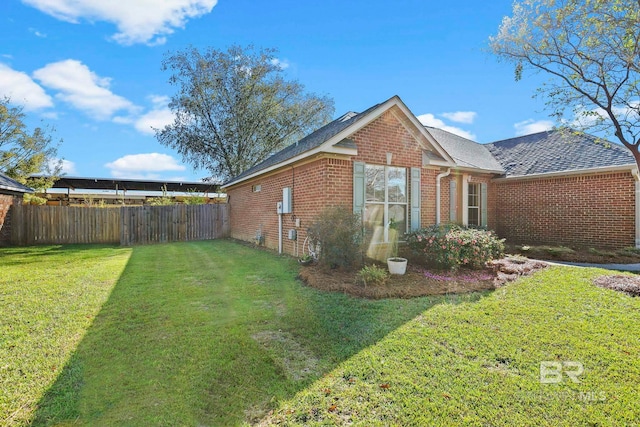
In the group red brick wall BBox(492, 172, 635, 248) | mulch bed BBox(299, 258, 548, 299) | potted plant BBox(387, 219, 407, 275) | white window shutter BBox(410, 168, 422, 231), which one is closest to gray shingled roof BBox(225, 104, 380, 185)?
white window shutter BBox(410, 168, 422, 231)

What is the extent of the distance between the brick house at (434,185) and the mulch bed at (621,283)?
406cm

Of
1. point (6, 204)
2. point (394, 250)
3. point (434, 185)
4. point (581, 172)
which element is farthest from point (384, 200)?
point (6, 204)

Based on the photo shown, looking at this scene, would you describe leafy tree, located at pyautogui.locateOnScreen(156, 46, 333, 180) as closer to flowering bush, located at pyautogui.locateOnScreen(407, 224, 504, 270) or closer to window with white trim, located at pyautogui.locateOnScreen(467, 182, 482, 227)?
window with white trim, located at pyautogui.locateOnScreen(467, 182, 482, 227)

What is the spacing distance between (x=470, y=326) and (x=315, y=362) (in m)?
2.22

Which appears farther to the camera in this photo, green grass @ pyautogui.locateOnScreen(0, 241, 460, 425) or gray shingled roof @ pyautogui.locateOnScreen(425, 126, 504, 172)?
gray shingled roof @ pyautogui.locateOnScreen(425, 126, 504, 172)

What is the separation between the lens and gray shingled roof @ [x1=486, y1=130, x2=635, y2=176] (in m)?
10.3

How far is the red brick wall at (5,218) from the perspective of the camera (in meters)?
12.4

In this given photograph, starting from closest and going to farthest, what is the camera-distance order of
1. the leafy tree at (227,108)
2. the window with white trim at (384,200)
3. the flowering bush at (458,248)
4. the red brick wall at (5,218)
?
the flowering bush at (458,248) → the window with white trim at (384,200) → the red brick wall at (5,218) → the leafy tree at (227,108)

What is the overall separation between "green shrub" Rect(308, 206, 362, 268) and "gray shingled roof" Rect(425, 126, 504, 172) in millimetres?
6411

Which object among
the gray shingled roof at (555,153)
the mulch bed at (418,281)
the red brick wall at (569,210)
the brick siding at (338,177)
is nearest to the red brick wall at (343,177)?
the brick siding at (338,177)

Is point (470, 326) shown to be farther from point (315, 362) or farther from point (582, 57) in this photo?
point (582, 57)

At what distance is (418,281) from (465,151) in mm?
9477

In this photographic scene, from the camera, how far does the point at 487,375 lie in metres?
2.92

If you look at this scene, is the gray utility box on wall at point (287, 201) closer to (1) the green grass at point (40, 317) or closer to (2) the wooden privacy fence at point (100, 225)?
(1) the green grass at point (40, 317)
